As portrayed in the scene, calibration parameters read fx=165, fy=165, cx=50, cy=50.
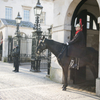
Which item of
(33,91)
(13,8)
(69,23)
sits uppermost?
(13,8)

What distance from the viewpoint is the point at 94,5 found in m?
9.00

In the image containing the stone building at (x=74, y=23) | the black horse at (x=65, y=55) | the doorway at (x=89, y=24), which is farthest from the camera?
the doorway at (x=89, y=24)

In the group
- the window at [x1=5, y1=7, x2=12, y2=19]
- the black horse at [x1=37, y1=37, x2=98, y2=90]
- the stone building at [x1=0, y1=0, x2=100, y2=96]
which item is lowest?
the black horse at [x1=37, y1=37, x2=98, y2=90]

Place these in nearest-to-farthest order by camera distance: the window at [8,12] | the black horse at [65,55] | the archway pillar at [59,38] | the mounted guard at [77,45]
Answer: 1. the mounted guard at [77,45]
2. the black horse at [65,55]
3. the archway pillar at [59,38]
4. the window at [8,12]

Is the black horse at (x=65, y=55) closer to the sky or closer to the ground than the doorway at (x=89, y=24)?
closer to the ground

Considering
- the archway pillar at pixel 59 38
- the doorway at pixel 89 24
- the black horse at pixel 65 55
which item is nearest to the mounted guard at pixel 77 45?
the black horse at pixel 65 55

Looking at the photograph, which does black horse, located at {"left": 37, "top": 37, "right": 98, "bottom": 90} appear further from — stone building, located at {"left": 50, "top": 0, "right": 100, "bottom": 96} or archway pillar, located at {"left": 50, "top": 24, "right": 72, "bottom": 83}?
stone building, located at {"left": 50, "top": 0, "right": 100, "bottom": 96}

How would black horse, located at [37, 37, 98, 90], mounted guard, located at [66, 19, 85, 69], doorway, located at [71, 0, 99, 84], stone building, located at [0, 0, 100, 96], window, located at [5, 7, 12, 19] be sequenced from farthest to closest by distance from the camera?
window, located at [5, 7, 12, 19] → doorway, located at [71, 0, 99, 84] → stone building, located at [0, 0, 100, 96] → black horse, located at [37, 37, 98, 90] → mounted guard, located at [66, 19, 85, 69]

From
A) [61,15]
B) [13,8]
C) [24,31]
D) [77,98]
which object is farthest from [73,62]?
[13,8]

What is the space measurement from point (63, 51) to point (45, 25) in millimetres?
23265

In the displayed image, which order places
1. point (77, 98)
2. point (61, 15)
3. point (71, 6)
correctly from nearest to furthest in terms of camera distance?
point (77, 98), point (71, 6), point (61, 15)

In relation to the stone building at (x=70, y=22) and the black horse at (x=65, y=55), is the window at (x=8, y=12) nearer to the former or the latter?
the stone building at (x=70, y=22)

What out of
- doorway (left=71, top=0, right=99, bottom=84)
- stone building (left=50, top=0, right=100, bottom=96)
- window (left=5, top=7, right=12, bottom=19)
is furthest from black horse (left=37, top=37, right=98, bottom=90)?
window (left=5, top=7, right=12, bottom=19)

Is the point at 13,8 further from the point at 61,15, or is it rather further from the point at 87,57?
the point at 87,57
